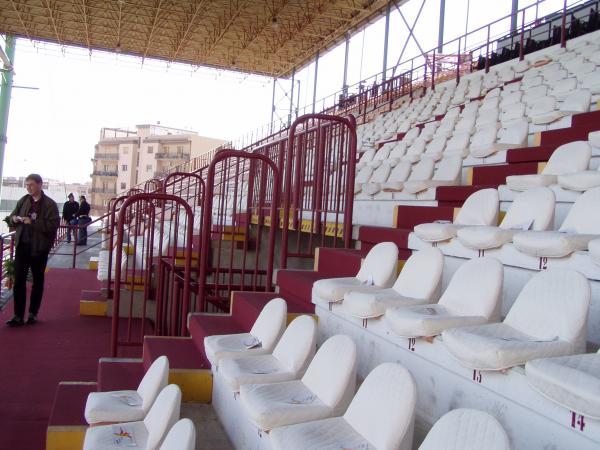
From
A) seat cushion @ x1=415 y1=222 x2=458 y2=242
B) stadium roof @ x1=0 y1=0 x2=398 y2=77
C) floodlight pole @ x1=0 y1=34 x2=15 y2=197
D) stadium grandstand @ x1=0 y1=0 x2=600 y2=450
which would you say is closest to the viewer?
stadium grandstand @ x1=0 y1=0 x2=600 y2=450

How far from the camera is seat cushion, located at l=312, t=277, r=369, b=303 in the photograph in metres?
2.64

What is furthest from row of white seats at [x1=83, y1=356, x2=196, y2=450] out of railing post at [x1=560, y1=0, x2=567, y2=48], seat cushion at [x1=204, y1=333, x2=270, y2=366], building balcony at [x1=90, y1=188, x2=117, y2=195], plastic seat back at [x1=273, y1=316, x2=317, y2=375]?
building balcony at [x1=90, y1=188, x2=117, y2=195]

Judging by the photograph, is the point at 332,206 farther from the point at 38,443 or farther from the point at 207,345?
the point at 38,443

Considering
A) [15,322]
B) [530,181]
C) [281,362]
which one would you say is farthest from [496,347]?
[15,322]

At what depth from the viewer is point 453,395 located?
1.82m

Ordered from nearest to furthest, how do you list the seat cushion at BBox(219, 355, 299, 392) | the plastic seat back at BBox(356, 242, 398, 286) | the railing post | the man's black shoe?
the seat cushion at BBox(219, 355, 299, 392)
the plastic seat back at BBox(356, 242, 398, 286)
the man's black shoe
the railing post

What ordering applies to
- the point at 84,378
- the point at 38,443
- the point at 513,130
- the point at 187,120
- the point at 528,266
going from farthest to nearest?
the point at 187,120 → the point at 513,130 → the point at 84,378 → the point at 38,443 → the point at 528,266

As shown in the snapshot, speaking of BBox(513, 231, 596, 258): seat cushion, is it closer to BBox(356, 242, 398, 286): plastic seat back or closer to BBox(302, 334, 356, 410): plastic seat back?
BBox(356, 242, 398, 286): plastic seat back

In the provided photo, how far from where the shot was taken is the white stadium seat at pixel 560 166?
3.25 metres

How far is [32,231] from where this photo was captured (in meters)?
5.03

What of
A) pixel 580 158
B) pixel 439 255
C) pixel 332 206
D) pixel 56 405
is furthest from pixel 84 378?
pixel 580 158

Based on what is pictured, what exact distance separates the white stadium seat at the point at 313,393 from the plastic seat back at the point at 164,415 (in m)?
0.25

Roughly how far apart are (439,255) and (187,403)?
1533 mm

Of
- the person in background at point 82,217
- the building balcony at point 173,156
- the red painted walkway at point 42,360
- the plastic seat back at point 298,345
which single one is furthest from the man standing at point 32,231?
the building balcony at point 173,156
